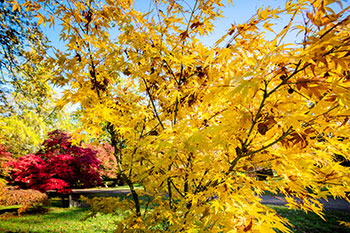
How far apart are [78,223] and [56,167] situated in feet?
7.10

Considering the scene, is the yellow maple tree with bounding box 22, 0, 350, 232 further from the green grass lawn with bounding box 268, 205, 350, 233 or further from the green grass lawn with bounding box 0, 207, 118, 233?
the green grass lawn with bounding box 268, 205, 350, 233

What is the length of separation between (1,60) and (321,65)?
5.31 meters

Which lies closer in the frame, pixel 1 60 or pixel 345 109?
pixel 345 109

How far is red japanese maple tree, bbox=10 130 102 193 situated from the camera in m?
5.90

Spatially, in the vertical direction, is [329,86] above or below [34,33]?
below

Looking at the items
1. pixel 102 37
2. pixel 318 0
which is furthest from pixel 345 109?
pixel 102 37

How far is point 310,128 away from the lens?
1147 millimetres

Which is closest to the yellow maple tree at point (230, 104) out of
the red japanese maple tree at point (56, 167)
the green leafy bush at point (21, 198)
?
the red japanese maple tree at point (56, 167)

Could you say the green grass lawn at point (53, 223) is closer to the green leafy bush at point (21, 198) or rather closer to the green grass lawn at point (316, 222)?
the green leafy bush at point (21, 198)

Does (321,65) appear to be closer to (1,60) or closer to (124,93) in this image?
(124,93)

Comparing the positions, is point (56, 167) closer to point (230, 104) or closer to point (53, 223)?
point (53, 223)

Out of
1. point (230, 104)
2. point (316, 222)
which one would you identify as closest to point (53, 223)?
point (230, 104)

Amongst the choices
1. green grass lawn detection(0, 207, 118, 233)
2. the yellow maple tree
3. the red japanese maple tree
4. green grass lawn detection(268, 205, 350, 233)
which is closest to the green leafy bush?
the red japanese maple tree

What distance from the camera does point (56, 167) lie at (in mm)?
6172
